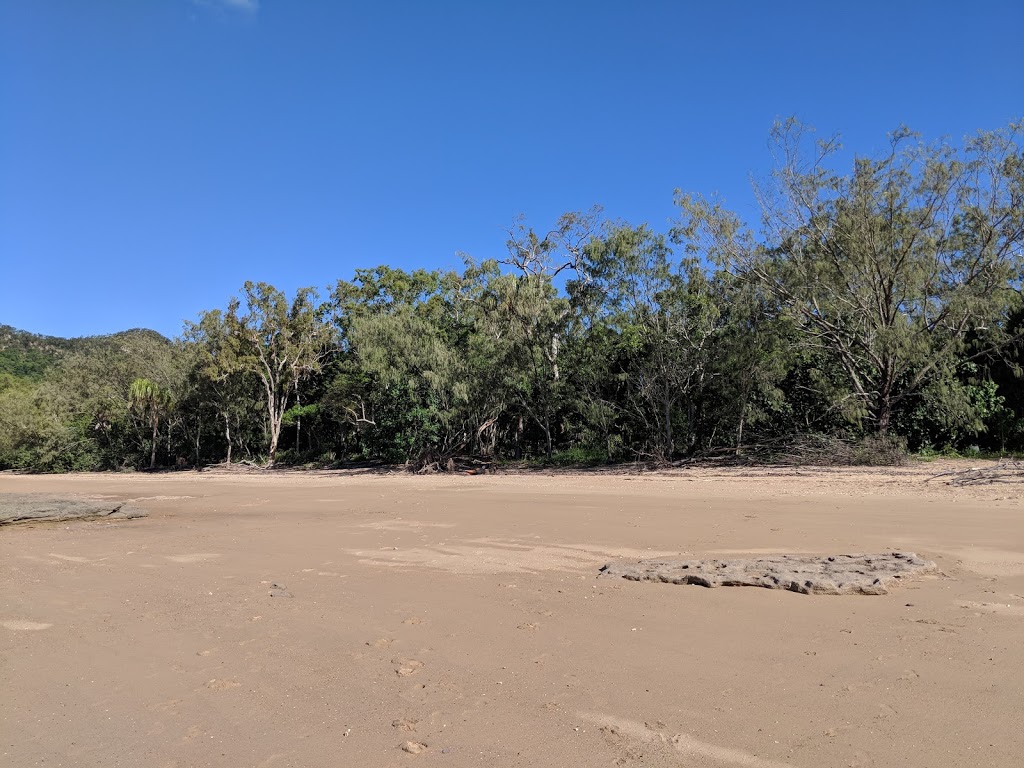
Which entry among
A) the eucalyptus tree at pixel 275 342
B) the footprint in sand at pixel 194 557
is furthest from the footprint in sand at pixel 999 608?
the eucalyptus tree at pixel 275 342

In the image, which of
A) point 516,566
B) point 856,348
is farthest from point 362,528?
point 856,348

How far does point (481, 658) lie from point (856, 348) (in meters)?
20.7

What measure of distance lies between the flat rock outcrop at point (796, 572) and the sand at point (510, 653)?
157 mm

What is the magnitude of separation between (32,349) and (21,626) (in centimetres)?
9776

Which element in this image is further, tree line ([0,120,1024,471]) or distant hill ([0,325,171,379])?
distant hill ([0,325,171,379])

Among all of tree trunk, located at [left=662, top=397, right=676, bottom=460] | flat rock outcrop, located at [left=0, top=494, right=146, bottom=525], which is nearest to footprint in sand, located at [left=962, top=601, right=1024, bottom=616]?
flat rock outcrop, located at [left=0, top=494, right=146, bottom=525]

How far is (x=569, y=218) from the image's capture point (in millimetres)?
29656

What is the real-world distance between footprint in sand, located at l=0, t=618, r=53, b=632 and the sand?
0.03 meters

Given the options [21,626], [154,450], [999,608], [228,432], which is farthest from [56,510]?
[154,450]

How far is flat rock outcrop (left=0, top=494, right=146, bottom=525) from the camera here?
1275 centimetres

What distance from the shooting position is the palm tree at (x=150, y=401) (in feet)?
110

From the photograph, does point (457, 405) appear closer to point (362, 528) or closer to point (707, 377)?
point (707, 377)

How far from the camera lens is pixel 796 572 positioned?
21.0 ft

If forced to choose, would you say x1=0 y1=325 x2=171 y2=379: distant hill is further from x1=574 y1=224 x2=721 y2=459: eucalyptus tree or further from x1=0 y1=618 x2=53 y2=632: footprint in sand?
x1=0 y1=618 x2=53 y2=632: footprint in sand
